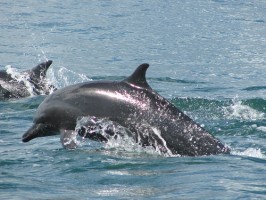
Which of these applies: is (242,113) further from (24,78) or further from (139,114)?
(24,78)

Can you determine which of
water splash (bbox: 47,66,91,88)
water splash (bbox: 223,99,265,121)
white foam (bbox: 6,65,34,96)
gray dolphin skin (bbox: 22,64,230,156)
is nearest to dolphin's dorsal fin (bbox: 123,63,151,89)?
gray dolphin skin (bbox: 22,64,230,156)

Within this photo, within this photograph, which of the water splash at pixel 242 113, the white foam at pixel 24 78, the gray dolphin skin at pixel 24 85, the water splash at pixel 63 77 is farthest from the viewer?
the water splash at pixel 63 77

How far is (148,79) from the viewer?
950 inches

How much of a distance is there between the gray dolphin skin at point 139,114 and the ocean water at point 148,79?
24 cm

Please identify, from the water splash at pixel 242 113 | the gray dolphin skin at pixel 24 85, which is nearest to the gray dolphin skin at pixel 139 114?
the water splash at pixel 242 113

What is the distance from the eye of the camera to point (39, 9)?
45.9m

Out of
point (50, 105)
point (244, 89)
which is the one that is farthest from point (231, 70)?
point (50, 105)

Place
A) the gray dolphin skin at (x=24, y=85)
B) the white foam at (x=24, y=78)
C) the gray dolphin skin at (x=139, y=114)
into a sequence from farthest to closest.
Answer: the white foam at (x=24, y=78) < the gray dolphin skin at (x=24, y=85) < the gray dolphin skin at (x=139, y=114)

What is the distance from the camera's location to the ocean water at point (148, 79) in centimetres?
1088

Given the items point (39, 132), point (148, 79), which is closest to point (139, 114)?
point (39, 132)

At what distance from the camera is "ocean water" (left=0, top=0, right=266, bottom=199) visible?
35.7 ft

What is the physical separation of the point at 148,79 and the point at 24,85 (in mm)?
→ 5399

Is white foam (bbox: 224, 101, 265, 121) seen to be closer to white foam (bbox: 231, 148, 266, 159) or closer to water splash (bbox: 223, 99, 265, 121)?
water splash (bbox: 223, 99, 265, 121)

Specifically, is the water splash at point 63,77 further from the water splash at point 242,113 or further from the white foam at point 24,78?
the water splash at point 242,113
